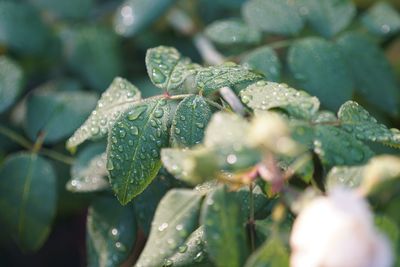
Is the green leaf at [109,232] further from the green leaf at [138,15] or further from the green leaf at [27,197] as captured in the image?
the green leaf at [138,15]

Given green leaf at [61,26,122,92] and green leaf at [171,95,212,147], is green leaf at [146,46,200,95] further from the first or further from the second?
green leaf at [61,26,122,92]

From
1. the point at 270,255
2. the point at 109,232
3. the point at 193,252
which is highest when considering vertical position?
the point at 270,255

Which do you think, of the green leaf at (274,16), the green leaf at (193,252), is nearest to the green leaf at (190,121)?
the green leaf at (193,252)

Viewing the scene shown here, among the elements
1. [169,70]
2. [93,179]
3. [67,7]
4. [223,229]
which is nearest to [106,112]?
[169,70]

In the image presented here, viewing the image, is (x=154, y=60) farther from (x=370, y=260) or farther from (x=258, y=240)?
(x=370, y=260)

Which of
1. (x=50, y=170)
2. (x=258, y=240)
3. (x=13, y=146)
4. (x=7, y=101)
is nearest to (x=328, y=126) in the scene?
(x=258, y=240)

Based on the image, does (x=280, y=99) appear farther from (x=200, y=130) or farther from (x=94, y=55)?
(x=94, y=55)
